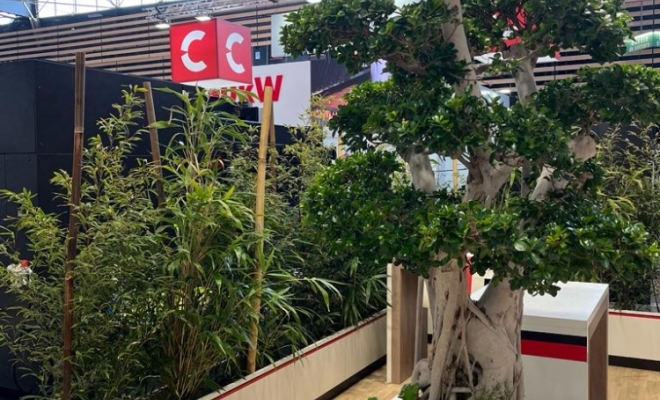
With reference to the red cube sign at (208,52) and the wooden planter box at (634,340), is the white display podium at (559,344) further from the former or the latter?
the red cube sign at (208,52)

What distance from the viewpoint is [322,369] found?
358cm

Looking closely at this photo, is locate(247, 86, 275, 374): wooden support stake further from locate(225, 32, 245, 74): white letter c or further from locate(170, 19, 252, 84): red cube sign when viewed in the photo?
locate(225, 32, 245, 74): white letter c

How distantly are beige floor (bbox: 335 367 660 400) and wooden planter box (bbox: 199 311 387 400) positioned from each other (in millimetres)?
66

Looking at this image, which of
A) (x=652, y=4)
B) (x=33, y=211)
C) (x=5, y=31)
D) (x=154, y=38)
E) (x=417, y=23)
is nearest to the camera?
(x=417, y=23)

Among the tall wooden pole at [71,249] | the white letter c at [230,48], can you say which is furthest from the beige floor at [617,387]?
the white letter c at [230,48]

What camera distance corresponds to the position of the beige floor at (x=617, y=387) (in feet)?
12.5

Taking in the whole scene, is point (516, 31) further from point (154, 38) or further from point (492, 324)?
point (154, 38)

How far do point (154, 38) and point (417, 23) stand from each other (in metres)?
14.2

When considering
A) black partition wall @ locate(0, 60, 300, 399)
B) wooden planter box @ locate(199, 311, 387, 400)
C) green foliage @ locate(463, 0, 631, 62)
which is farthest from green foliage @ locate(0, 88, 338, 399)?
green foliage @ locate(463, 0, 631, 62)

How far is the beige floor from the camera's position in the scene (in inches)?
150

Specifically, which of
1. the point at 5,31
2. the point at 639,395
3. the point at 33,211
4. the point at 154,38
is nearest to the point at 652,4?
the point at 639,395

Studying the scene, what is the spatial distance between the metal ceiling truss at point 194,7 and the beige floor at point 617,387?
10578 millimetres

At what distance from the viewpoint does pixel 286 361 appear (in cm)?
324

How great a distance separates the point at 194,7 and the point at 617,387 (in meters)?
11.7
